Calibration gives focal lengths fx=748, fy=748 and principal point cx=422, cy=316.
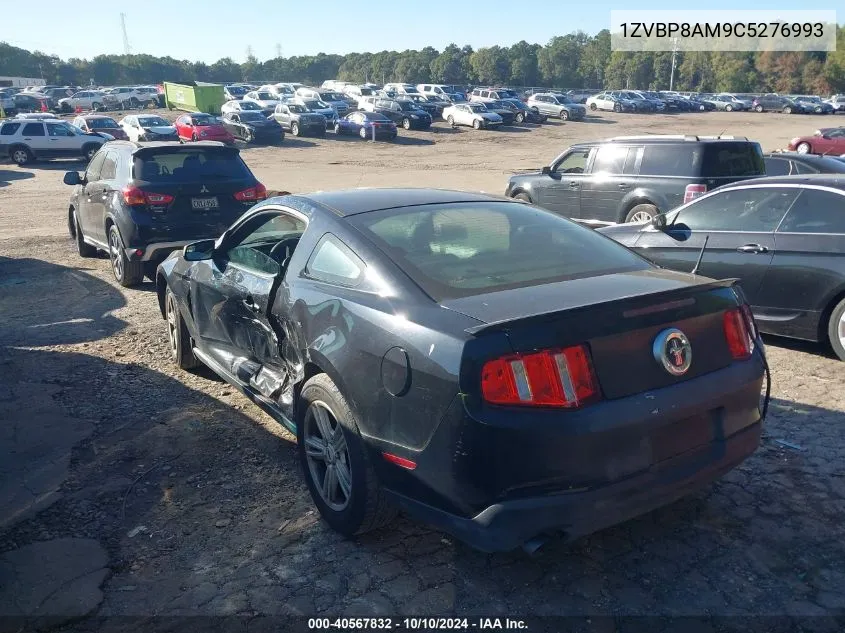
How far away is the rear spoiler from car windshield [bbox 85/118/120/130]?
34.5 meters

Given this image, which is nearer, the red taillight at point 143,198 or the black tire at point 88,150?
the red taillight at point 143,198

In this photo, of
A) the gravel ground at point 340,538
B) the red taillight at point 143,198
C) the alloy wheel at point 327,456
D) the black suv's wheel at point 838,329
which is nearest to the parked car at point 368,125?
the red taillight at point 143,198

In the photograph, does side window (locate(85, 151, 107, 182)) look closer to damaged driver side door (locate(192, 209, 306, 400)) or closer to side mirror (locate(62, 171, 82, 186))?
side mirror (locate(62, 171, 82, 186))

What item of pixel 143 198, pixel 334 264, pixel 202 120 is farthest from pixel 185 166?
pixel 202 120

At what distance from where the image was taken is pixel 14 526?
3.86 meters

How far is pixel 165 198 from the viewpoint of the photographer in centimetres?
881

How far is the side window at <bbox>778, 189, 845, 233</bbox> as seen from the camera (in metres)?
6.10

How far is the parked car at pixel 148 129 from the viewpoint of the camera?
105 ft

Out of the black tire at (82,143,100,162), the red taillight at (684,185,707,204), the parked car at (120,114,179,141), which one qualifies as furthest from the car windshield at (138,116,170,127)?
the red taillight at (684,185,707,204)

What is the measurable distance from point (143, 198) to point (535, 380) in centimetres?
718

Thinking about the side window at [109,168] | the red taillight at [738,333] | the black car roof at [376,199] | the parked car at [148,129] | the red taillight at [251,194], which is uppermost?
the black car roof at [376,199]

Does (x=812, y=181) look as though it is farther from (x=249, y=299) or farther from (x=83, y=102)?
(x=83, y=102)

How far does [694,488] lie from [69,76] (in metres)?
117

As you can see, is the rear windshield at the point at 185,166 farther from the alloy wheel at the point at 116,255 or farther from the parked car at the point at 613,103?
the parked car at the point at 613,103
